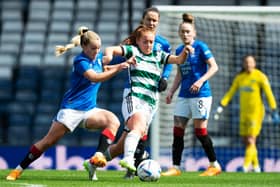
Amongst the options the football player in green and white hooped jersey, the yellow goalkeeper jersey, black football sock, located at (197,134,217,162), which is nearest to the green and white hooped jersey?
the football player in green and white hooped jersey

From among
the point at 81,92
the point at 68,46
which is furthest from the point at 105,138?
the point at 68,46

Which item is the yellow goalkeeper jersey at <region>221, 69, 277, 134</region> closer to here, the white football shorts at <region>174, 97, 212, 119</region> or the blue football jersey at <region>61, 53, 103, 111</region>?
the white football shorts at <region>174, 97, 212, 119</region>

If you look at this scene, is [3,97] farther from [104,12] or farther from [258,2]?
[258,2]

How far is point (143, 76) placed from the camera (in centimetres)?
875

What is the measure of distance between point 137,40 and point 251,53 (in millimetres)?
6226

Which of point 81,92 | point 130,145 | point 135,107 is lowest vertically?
point 130,145

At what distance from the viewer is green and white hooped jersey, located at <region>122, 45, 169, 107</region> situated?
8719mm

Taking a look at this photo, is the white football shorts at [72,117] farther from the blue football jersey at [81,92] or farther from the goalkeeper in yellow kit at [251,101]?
the goalkeeper in yellow kit at [251,101]

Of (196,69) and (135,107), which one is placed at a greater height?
(196,69)

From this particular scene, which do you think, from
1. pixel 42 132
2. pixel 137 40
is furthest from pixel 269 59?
pixel 137 40

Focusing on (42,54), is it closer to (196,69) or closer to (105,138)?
(196,69)

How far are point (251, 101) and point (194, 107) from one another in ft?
11.0

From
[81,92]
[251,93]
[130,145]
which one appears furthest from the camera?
[251,93]

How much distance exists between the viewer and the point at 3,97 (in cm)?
1695
